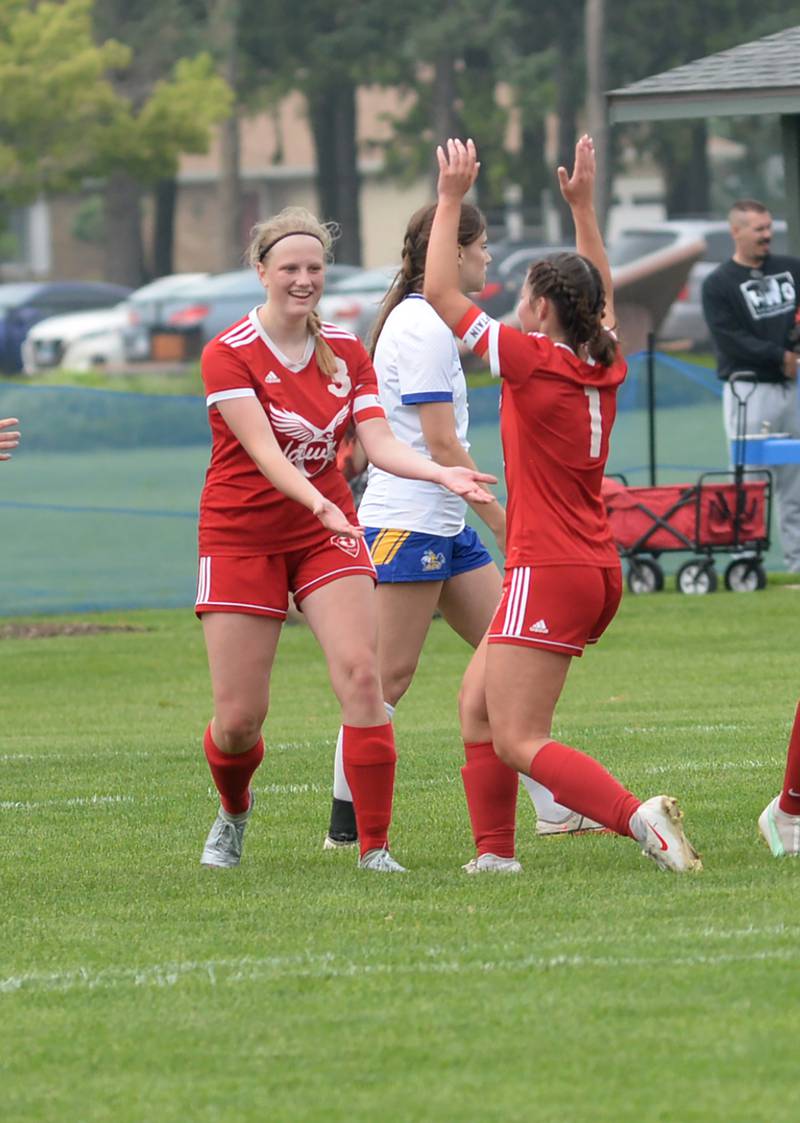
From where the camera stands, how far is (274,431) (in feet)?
22.6

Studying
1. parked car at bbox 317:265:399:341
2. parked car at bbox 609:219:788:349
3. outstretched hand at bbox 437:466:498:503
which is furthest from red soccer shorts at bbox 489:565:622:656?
parked car at bbox 609:219:788:349

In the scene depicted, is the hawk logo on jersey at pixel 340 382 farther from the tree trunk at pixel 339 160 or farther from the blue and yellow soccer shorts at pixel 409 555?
the tree trunk at pixel 339 160

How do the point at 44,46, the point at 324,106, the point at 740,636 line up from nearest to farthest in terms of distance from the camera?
the point at 740,636
the point at 44,46
the point at 324,106

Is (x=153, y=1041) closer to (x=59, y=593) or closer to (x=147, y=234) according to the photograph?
(x=59, y=593)

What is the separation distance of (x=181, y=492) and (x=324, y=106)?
3872cm

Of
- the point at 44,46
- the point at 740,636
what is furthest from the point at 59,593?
the point at 44,46

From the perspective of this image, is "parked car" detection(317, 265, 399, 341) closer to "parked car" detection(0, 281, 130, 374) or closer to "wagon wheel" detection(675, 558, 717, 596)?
"parked car" detection(0, 281, 130, 374)

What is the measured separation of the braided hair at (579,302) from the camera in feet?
21.5

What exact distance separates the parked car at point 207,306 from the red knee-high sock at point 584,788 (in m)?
32.6

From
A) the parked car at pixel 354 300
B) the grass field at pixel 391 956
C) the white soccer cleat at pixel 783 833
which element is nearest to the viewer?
the grass field at pixel 391 956

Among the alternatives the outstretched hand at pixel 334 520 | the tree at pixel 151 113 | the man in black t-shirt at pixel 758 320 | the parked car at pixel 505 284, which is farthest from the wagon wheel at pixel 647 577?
the tree at pixel 151 113

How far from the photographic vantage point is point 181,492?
2011 cm

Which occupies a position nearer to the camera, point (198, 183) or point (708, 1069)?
point (708, 1069)

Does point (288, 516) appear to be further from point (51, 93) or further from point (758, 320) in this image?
point (51, 93)
